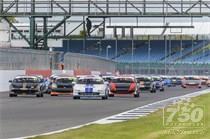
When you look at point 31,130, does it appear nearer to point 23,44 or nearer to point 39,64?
point 39,64

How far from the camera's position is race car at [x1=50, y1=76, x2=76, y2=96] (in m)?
47.0

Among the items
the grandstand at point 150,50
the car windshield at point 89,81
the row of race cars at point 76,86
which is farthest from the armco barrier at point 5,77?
the grandstand at point 150,50

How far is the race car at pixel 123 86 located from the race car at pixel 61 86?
2.63 metres

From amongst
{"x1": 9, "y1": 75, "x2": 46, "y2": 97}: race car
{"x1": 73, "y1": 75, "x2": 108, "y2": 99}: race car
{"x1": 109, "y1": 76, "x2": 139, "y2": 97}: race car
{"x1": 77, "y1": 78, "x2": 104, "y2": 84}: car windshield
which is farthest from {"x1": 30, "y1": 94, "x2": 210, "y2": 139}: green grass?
{"x1": 109, "y1": 76, "x2": 139, "y2": 97}: race car

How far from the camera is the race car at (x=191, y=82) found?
81325 mm

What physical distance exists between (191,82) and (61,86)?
36.5 meters

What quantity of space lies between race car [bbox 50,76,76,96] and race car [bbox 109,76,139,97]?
2.63 m

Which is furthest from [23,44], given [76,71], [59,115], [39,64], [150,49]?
[59,115]

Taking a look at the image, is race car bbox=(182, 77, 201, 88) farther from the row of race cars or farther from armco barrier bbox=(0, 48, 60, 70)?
the row of race cars

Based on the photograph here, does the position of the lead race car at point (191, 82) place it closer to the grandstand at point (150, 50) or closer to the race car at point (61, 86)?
the race car at point (61, 86)

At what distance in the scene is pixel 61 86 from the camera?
4728 centimetres

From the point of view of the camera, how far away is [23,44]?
92.6m

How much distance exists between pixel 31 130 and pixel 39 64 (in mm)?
45824

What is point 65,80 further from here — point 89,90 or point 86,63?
point 86,63
